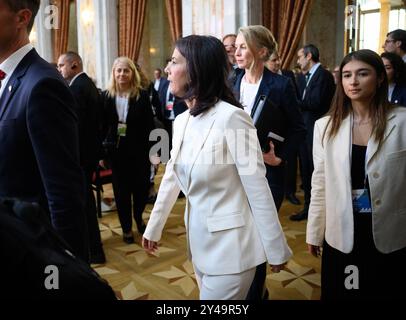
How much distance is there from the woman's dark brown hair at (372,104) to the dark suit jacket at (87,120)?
219cm

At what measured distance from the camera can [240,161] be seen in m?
1.63

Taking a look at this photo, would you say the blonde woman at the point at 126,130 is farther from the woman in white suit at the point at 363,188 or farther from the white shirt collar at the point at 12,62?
the white shirt collar at the point at 12,62

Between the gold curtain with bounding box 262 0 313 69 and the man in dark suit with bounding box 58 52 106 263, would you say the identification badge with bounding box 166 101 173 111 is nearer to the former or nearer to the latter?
the gold curtain with bounding box 262 0 313 69

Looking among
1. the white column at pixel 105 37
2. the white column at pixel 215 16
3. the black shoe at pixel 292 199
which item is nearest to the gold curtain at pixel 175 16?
the white column at pixel 215 16

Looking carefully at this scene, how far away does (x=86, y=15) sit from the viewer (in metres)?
10.1

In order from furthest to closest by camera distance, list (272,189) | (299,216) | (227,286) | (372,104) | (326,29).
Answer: (326,29) → (299,216) → (272,189) → (372,104) → (227,286)

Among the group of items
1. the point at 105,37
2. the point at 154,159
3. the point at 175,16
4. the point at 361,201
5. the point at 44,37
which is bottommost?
the point at 154,159

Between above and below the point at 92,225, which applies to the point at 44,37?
above

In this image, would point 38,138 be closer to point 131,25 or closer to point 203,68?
point 203,68

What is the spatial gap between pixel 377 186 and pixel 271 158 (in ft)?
2.69

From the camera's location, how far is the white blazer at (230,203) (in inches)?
63.7

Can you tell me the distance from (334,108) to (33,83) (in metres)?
1.50

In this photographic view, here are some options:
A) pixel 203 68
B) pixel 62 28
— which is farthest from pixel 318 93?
pixel 62 28

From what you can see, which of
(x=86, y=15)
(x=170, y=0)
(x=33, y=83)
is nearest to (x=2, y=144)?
(x=33, y=83)
